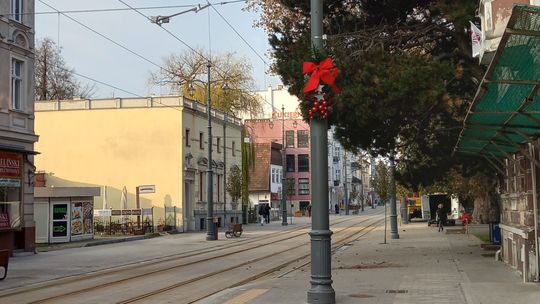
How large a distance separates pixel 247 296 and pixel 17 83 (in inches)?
710

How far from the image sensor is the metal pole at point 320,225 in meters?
10.2

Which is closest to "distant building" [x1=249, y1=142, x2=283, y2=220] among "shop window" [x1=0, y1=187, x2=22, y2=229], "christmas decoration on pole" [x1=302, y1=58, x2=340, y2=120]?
"shop window" [x1=0, y1=187, x2=22, y2=229]

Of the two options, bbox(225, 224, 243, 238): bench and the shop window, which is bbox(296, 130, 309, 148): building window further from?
the shop window

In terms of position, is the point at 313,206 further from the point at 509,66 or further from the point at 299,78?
the point at 299,78

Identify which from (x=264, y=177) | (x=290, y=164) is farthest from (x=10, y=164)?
(x=290, y=164)

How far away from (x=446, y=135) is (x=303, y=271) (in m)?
6.50

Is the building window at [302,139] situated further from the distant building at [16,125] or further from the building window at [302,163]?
the distant building at [16,125]

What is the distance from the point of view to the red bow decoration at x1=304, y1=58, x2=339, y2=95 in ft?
34.0

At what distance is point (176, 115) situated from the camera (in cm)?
4384

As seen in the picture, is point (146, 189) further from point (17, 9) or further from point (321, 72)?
point (321, 72)

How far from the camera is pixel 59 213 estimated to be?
104ft

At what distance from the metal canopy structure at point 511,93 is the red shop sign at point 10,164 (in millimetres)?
17293

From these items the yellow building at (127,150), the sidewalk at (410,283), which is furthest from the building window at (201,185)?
the sidewalk at (410,283)

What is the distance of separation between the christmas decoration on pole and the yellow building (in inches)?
1322
